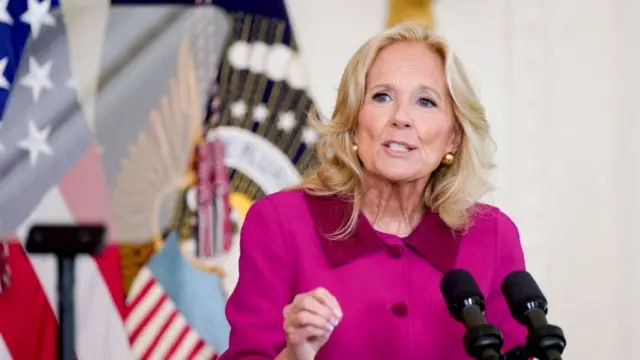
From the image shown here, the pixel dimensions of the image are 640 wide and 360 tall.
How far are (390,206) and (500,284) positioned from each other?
0.27 m

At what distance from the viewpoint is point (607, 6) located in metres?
2.94

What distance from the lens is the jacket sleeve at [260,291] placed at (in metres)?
1.55

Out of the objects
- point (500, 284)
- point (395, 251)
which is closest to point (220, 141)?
point (395, 251)

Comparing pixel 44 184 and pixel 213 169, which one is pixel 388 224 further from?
pixel 44 184

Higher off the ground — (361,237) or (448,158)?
(448,158)

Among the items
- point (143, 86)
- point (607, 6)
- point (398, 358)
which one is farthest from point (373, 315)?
point (607, 6)

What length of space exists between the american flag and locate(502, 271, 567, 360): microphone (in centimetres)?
158

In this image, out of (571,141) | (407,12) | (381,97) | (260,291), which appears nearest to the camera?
(260,291)

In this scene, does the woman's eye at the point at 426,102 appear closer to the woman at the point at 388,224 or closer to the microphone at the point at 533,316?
the woman at the point at 388,224

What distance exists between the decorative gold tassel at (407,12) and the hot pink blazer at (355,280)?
1.18m

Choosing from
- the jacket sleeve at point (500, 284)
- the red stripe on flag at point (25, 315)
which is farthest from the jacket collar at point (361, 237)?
the red stripe on flag at point (25, 315)

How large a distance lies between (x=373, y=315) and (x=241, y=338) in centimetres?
25

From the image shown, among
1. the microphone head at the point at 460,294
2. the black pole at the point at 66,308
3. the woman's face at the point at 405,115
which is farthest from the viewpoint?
the woman's face at the point at 405,115

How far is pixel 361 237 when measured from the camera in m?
1.68
